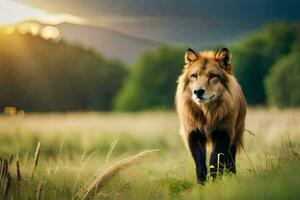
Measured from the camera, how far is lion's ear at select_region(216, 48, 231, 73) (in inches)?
355

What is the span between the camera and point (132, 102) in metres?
61.4

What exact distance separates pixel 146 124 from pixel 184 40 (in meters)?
3.33

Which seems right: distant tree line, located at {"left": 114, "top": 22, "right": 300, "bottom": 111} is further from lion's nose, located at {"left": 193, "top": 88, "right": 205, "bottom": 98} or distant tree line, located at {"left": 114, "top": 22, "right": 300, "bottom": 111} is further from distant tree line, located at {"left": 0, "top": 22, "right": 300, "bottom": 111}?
lion's nose, located at {"left": 193, "top": 88, "right": 205, "bottom": 98}

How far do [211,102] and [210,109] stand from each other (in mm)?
79

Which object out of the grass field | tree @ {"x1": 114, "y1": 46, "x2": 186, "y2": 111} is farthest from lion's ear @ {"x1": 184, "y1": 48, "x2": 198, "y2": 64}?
tree @ {"x1": 114, "y1": 46, "x2": 186, "y2": 111}

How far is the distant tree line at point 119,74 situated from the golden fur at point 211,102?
3597cm

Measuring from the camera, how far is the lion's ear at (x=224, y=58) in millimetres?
9023

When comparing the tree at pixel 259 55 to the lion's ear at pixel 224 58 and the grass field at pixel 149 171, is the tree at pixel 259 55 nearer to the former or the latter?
the grass field at pixel 149 171

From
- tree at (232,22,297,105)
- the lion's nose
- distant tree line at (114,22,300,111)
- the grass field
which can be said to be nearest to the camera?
the grass field

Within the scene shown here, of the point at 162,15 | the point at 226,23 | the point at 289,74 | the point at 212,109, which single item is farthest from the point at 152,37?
the point at 289,74

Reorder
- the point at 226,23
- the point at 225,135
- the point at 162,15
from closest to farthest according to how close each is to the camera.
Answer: the point at 225,135
the point at 162,15
the point at 226,23

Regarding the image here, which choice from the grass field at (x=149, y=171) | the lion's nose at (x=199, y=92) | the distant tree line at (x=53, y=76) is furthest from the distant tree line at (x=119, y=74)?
the lion's nose at (x=199, y=92)

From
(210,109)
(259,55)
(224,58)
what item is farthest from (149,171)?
(259,55)

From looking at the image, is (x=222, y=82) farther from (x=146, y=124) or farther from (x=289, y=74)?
(x=289, y=74)
